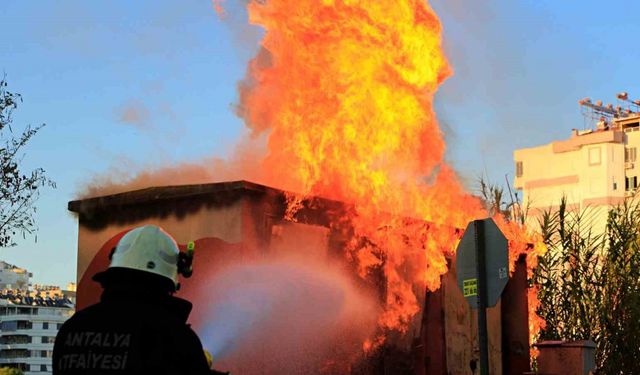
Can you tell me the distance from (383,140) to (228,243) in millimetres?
3085

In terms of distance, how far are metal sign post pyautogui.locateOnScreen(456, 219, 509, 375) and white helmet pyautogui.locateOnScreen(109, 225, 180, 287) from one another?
4761mm

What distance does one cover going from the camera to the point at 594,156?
82.5 meters

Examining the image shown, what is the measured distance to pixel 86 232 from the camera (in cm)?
947

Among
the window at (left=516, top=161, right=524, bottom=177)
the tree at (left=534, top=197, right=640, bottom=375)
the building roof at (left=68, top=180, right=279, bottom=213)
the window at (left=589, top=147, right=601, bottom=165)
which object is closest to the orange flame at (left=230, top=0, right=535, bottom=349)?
the building roof at (left=68, top=180, right=279, bottom=213)

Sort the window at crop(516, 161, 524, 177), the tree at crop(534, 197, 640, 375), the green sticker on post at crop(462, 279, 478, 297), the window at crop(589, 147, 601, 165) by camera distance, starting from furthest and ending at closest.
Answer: the window at crop(516, 161, 524, 177), the window at crop(589, 147, 601, 165), the tree at crop(534, 197, 640, 375), the green sticker on post at crop(462, 279, 478, 297)

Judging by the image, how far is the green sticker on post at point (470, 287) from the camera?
7660 mm

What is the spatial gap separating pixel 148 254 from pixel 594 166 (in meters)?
84.2

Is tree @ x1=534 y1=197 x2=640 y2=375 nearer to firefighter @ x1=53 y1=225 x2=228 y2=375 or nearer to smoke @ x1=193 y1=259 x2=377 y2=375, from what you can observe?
smoke @ x1=193 y1=259 x2=377 y2=375

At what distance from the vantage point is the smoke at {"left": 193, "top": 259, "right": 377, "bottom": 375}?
326 inches

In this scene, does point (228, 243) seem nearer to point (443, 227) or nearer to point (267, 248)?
point (267, 248)

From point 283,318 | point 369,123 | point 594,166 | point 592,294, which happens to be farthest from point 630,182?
point 283,318

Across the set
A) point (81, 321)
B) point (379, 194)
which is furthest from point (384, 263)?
point (81, 321)

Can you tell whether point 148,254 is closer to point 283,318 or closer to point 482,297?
point 482,297

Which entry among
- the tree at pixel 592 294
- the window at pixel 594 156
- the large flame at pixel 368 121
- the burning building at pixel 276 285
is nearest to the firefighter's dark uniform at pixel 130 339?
the burning building at pixel 276 285
